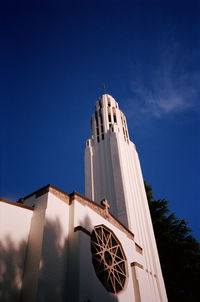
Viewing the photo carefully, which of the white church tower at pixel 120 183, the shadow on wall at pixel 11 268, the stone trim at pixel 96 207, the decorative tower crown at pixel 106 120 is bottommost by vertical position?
the shadow on wall at pixel 11 268

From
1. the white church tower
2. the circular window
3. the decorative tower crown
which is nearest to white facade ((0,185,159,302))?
the circular window

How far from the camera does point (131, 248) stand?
41.0 ft

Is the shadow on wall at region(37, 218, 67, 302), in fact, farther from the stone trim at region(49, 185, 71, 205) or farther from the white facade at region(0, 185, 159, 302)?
the stone trim at region(49, 185, 71, 205)

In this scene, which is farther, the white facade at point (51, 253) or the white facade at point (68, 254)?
the white facade at point (68, 254)

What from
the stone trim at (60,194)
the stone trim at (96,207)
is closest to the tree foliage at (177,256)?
the stone trim at (96,207)

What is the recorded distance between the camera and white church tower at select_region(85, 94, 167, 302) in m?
15.0

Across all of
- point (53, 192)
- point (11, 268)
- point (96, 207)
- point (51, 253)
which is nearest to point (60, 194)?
point (53, 192)

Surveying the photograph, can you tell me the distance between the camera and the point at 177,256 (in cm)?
1717

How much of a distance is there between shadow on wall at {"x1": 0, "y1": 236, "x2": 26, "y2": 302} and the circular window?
3.06 meters

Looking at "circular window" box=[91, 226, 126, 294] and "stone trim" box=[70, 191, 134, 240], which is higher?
"stone trim" box=[70, 191, 134, 240]

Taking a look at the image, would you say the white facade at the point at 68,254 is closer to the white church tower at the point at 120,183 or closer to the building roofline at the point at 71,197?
the building roofline at the point at 71,197

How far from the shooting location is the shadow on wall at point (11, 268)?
22.9ft

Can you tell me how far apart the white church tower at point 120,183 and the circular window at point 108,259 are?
168 centimetres

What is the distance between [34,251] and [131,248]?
6.41 m
